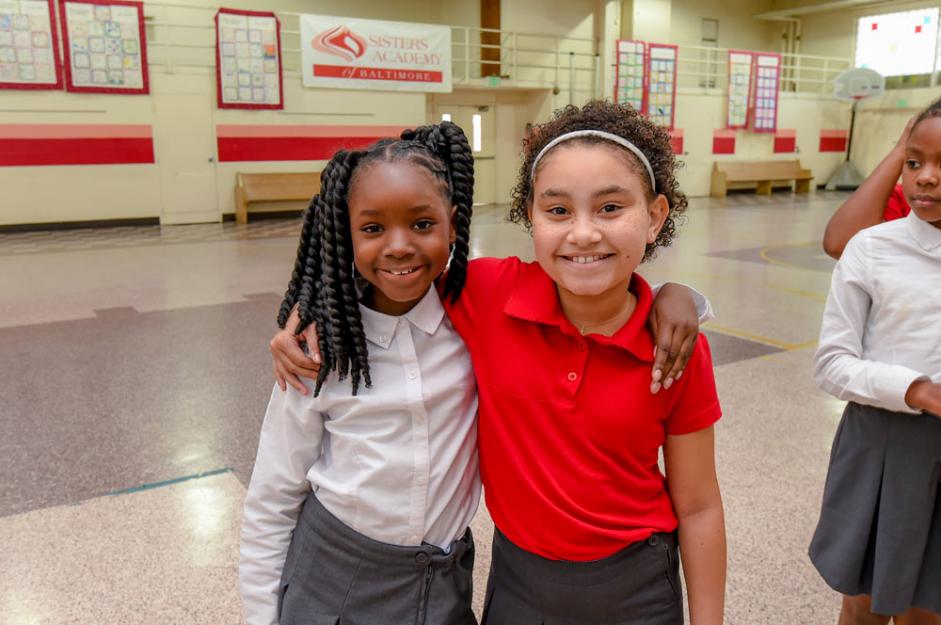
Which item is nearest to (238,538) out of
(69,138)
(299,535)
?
(299,535)

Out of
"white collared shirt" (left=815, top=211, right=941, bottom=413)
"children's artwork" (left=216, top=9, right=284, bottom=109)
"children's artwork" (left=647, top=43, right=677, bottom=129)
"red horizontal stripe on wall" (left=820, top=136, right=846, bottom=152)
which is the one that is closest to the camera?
"white collared shirt" (left=815, top=211, right=941, bottom=413)

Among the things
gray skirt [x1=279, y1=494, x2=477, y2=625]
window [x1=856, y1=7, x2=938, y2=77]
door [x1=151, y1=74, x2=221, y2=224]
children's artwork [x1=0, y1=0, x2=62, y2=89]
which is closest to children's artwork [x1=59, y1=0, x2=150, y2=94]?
children's artwork [x1=0, y1=0, x2=62, y2=89]

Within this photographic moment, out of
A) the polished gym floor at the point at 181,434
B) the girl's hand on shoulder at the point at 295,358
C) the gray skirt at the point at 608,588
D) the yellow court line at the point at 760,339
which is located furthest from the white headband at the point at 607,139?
the yellow court line at the point at 760,339

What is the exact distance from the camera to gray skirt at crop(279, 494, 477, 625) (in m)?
1.21

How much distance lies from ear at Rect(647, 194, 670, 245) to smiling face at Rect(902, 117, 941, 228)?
596 millimetres

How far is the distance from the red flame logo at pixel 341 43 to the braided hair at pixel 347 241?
11.3m

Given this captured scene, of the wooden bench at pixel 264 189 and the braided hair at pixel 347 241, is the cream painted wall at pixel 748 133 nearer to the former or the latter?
the wooden bench at pixel 264 189

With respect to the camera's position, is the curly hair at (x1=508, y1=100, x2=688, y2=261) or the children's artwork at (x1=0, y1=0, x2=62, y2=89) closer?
the curly hair at (x1=508, y1=100, x2=688, y2=261)

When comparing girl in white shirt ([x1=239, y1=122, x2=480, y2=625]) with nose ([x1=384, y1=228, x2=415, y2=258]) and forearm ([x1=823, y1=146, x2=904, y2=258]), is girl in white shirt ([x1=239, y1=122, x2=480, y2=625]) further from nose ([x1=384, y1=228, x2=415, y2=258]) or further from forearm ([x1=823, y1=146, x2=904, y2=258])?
forearm ([x1=823, y1=146, x2=904, y2=258])

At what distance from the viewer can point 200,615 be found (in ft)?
6.62

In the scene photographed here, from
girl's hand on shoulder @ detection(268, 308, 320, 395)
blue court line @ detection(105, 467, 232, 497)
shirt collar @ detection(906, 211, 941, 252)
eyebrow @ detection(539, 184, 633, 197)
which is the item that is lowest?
blue court line @ detection(105, 467, 232, 497)

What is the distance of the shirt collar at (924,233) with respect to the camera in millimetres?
1478

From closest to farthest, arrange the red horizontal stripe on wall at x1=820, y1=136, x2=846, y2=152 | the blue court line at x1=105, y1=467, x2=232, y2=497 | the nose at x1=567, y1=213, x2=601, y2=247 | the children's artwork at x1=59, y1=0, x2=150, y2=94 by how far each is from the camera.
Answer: the nose at x1=567, y1=213, x2=601, y2=247 < the blue court line at x1=105, y1=467, x2=232, y2=497 < the children's artwork at x1=59, y1=0, x2=150, y2=94 < the red horizontal stripe on wall at x1=820, y1=136, x2=846, y2=152

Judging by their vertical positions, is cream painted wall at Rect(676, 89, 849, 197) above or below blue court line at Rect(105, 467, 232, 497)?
above
